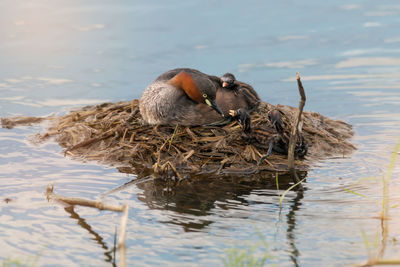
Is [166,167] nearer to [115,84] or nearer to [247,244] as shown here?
[247,244]

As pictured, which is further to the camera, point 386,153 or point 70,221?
point 386,153

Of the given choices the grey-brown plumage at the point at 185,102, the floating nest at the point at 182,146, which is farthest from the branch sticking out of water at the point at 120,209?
the grey-brown plumage at the point at 185,102

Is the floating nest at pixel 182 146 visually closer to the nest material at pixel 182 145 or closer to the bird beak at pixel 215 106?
the nest material at pixel 182 145

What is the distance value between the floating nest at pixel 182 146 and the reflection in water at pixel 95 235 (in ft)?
4.48

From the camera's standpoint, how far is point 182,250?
541cm

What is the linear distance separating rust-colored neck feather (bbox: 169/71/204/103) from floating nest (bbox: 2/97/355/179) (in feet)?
1.36

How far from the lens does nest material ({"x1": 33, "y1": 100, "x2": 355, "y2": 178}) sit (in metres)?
7.84

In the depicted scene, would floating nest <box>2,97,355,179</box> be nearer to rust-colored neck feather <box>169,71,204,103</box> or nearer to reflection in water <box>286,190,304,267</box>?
rust-colored neck feather <box>169,71,204,103</box>

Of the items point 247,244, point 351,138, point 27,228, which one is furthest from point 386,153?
point 27,228

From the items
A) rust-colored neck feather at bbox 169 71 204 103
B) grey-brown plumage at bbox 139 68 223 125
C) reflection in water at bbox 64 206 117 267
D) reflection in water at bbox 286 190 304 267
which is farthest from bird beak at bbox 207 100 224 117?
reflection in water at bbox 64 206 117 267

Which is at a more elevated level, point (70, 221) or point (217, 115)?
point (217, 115)

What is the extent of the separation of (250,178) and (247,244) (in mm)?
2078

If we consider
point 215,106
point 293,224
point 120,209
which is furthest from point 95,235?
point 215,106

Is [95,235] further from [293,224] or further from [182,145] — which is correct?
[182,145]
